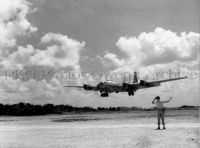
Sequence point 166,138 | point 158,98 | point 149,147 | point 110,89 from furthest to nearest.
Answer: point 110,89 → point 158,98 → point 166,138 → point 149,147

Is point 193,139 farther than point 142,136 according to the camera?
No

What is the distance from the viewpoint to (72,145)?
504 inches

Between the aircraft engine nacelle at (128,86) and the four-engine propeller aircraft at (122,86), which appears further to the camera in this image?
the aircraft engine nacelle at (128,86)

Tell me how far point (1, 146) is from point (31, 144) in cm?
120

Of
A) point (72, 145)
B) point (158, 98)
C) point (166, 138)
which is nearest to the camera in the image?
point (72, 145)

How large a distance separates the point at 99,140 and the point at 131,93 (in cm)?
3932

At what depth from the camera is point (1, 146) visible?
13.2 m

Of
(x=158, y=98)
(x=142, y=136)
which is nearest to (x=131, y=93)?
(x=158, y=98)

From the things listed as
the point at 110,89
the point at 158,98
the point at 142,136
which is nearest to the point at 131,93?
the point at 110,89

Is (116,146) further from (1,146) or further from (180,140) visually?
Answer: (1,146)

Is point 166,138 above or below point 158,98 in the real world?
below

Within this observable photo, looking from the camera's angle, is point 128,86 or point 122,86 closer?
point 122,86

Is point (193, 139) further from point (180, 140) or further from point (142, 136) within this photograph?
point (142, 136)

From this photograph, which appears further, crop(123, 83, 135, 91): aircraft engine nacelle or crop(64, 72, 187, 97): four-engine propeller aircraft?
crop(123, 83, 135, 91): aircraft engine nacelle
